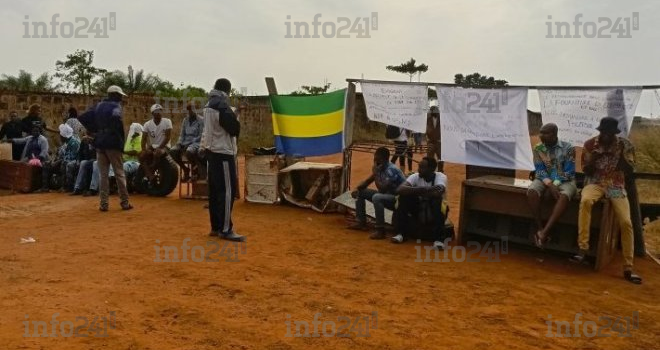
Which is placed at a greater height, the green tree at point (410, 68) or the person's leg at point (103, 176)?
the green tree at point (410, 68)

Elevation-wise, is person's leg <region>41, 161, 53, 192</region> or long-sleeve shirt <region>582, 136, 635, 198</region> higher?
long-sleeve shirt <region>582, 136, 635, 198</region>

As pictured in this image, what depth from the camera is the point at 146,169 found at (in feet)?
32.8

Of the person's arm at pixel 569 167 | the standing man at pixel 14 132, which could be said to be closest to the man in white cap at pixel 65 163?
the standing man at pixel 14 132

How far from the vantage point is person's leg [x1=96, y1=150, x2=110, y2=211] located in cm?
834

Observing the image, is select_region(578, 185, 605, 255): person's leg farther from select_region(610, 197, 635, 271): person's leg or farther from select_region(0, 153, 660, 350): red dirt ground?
select_region(0, 153, 660, 350): red dirt ground

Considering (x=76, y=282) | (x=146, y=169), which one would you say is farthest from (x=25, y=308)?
(x=146, y=169)

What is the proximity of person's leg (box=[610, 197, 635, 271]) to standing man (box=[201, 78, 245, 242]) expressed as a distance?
4258 millimetres

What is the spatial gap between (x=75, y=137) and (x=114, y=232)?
4.65 metres

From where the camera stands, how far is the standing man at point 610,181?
582 cm

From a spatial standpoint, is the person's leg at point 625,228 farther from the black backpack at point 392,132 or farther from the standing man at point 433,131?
the black backpack at point 392,132

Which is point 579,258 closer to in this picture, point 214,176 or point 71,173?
point 214,176

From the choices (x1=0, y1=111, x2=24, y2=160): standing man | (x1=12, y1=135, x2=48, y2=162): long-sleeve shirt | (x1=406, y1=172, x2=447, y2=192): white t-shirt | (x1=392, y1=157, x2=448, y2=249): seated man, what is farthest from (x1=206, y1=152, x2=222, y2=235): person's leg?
(x1=0, y1=111, x2=24, y2=160): standing man

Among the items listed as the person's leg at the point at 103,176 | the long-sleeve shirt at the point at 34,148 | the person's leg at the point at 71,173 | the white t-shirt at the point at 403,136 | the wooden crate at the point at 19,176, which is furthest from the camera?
the white t-shirt at the point at 403,136

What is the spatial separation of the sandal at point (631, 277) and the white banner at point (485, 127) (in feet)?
5.86
